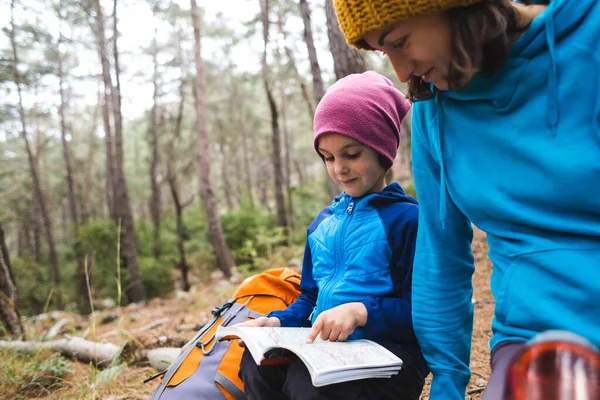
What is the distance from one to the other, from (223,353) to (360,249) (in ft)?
2.75

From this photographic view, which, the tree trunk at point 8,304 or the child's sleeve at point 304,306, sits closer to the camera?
the child's sleeve at point 304,306

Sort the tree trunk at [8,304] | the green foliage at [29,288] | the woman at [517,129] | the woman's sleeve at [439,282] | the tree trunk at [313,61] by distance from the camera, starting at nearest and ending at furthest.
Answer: the woman at [517,129]
the woman's sleeve at [439,282]
the tree trunk at [8,304]
the tree trunk at [313,61]
the green foliage at [29,288]

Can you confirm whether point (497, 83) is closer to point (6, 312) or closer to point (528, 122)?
point (528, 122)

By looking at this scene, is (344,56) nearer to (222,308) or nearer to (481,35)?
(222,308)

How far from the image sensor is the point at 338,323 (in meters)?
1.31

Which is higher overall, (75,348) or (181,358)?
(181,358)

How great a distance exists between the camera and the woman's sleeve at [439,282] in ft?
4.23

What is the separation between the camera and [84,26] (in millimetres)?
14805

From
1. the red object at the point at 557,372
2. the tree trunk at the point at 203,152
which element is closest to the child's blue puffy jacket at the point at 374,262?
the red object at the point at 557,372

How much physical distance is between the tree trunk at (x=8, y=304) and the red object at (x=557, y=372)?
4.74 metres

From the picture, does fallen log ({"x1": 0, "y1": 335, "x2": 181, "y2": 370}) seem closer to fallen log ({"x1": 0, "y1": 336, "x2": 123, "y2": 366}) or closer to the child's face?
fallen log ({"x1": 0, "y1": 336, "x2": 123, "y2": 366})

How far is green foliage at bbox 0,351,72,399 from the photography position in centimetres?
276

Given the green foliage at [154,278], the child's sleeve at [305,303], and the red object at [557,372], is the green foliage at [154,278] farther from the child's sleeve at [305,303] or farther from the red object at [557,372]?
the red object at [557,372]

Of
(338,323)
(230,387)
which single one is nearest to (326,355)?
(338,323)
